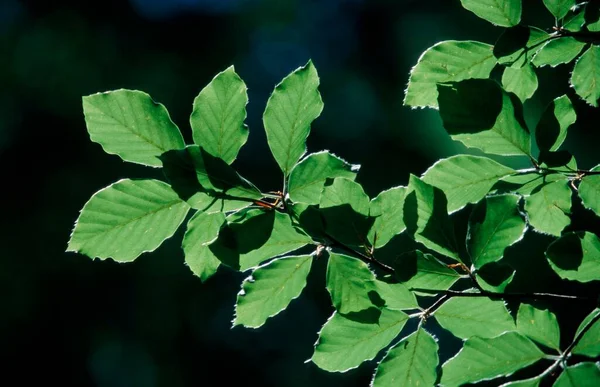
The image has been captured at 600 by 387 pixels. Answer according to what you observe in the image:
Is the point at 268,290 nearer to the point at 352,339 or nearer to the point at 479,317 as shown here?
the point at 352,339

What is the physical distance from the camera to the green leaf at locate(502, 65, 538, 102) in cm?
84

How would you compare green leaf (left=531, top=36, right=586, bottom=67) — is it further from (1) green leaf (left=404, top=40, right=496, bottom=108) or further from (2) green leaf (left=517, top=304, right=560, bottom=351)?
(2) green leaf (left=517, top=304, right=560, bottom=351)

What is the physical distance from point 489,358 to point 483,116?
292 mm

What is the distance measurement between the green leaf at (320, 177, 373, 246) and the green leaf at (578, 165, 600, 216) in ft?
0.98

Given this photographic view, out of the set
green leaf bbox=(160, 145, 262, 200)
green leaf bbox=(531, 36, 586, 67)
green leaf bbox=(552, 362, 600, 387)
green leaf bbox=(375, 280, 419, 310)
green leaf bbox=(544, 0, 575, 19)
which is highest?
green leaf bbox=(544, 0, 575, 19)

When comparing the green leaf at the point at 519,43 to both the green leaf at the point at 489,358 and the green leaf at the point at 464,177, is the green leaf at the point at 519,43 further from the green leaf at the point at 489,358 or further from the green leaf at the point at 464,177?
the green leaf at the point at 489,358

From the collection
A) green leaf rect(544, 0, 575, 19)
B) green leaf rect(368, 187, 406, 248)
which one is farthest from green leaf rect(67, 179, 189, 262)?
green leaf rect(544, 0, 575, 19)

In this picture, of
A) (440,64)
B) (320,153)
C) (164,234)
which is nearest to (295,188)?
(320,153)

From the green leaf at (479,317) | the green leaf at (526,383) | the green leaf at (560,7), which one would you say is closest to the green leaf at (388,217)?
the green leaf at (479,317)

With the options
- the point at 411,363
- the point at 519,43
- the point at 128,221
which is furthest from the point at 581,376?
the point at 128,221

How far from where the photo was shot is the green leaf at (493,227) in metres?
0.69

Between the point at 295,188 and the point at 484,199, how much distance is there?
228 mm

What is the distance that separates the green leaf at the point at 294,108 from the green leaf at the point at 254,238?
89 millimetres

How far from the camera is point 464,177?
733mm
